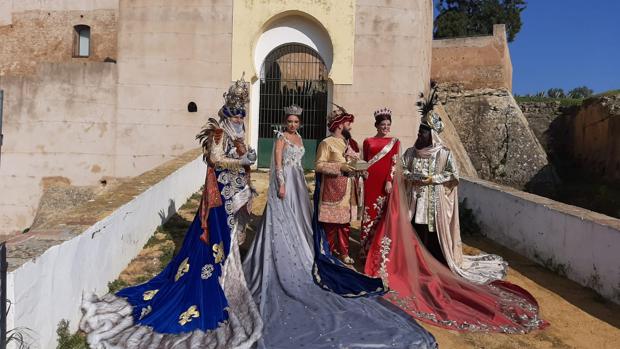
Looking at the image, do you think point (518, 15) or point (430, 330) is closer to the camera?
point (430, 330)

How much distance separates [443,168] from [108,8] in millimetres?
11675

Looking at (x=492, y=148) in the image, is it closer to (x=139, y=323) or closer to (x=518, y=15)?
(x=139, y=323)

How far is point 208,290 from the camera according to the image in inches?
159

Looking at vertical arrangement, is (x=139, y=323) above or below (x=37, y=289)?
below

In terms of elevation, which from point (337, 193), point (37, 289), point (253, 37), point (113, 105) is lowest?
point (37, 289)

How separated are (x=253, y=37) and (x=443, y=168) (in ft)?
24.7

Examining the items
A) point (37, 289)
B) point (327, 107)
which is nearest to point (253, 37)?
point (327, 107)

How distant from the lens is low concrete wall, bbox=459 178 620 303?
4.70 m

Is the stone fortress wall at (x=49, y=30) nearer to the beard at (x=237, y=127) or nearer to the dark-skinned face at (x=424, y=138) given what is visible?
the beard at (x=237, y=127)

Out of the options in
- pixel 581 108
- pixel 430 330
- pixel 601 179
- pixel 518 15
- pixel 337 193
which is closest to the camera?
pixel 430 330

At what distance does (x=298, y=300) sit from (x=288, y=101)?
895 centimetres

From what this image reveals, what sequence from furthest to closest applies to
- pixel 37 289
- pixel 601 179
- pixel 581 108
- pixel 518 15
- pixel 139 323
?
pixel 518 15 < pixel 581 108 < pixel 601 179 < pixel 139 323 < pixel 37 289

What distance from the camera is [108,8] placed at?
1332 cm

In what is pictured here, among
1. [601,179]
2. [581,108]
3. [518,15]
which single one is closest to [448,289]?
[601,179]
